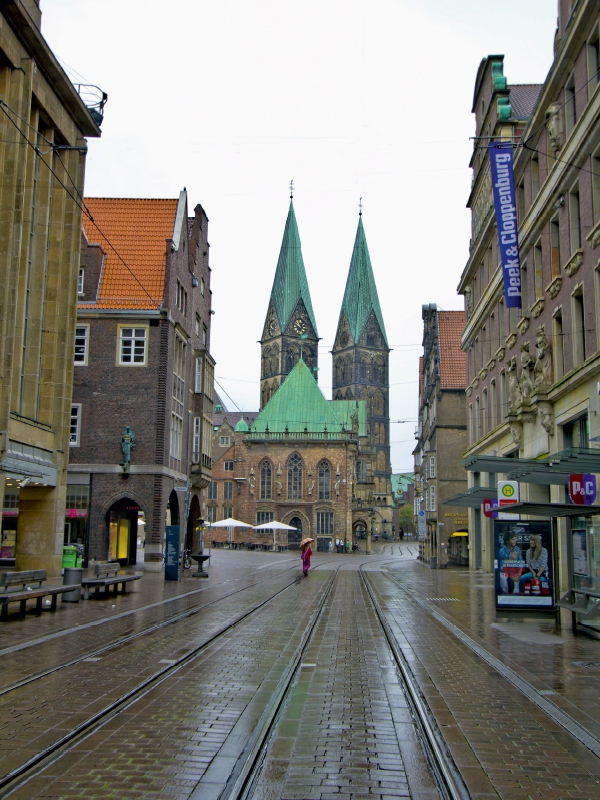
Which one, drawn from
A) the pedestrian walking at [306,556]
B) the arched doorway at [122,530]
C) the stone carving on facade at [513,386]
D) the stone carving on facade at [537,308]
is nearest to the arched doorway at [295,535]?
the arched doorway at [122,530]

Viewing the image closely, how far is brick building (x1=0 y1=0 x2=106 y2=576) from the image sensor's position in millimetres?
19984

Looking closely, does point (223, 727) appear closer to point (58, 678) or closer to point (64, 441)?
point (58, 678)

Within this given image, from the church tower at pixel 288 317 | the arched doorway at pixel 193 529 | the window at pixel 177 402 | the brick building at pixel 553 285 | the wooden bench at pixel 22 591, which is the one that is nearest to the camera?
the wooden bench at pixel 22 591

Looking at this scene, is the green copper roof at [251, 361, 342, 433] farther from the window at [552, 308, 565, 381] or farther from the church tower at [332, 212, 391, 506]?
the window at [552, 308, 565, 381]

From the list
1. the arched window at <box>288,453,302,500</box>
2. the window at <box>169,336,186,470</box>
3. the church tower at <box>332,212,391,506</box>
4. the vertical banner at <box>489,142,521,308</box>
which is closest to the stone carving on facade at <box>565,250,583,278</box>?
the vertical banner at <box>489,142,521,308</box>

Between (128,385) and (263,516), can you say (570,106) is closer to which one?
(128,385)

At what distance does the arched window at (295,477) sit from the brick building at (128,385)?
50.5 metres

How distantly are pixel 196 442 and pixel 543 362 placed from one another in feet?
64.6

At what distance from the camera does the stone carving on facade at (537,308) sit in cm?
2535

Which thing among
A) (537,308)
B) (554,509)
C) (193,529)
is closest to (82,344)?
(193,529)

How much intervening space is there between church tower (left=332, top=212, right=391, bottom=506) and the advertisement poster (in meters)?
121

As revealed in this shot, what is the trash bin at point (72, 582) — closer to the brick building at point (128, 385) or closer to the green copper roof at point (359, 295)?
the brick building at point (128, 385)

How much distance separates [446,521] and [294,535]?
37.8m

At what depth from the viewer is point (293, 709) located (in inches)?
316
